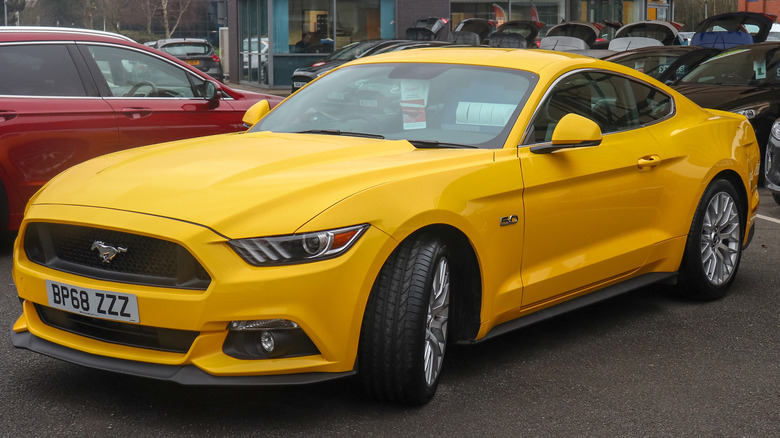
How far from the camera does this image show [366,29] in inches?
1236

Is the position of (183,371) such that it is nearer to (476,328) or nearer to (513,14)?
(476,328)

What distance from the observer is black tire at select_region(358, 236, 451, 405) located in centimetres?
381

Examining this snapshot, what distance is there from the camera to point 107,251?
3.74 metres

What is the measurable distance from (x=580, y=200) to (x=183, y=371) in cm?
209

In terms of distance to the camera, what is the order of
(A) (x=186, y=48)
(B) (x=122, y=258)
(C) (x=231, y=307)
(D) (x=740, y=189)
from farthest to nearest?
1. (A) (x=186, y=48)
2. (D) (x=740, y=189)
3. (B) (x=122, y=258)
4. (C) (x=231, y=307)

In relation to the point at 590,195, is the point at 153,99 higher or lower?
higher

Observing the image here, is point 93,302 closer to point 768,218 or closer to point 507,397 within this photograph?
point 507,397

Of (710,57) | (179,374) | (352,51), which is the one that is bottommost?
(179,374)

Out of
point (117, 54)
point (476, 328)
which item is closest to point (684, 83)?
point (117, 54)

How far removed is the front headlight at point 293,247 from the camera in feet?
11.7

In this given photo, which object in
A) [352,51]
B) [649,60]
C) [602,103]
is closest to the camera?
[602,103]

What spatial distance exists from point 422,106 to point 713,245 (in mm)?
2074

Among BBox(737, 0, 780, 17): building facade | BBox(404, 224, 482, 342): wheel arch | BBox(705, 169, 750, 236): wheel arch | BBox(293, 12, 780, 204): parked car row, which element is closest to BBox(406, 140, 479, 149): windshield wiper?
BBox(404, 224, 482, 342): wheel arch

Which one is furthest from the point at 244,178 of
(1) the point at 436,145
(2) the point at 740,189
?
(2) the point at 740,189
